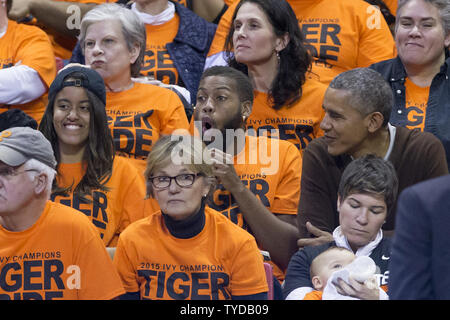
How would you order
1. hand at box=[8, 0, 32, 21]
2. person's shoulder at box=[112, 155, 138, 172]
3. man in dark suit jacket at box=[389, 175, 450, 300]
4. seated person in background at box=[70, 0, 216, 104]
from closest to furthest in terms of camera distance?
man in dark suit jacket at box=[389, 175, 450, 300] < person's shoulder at box=[112, 155, 138, 172] < seated person in background at box=[70, 0, 216, 104] < hand at box=[8, 0, 32, 21]

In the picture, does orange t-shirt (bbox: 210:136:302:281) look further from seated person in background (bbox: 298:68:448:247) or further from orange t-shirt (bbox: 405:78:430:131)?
orange t-shirt (bbox: 405:78:430:131)

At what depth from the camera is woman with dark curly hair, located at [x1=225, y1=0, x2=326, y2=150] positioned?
13.1 ft

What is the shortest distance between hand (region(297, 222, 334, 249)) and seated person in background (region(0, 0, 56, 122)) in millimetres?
1679

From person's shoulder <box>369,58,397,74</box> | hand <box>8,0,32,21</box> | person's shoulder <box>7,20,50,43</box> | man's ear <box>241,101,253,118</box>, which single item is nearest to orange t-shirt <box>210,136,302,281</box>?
man's ear <box>241,101,253,118</box>

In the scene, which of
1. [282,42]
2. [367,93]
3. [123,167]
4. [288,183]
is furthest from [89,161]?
[282,42]

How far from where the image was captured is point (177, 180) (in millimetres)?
2996

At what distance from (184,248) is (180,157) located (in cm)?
35

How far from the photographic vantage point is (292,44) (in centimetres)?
422

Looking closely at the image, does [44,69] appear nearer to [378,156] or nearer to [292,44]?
[292,44]

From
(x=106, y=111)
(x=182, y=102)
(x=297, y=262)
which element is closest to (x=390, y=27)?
(x=182, y=102)

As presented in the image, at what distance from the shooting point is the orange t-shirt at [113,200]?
11.0 ft

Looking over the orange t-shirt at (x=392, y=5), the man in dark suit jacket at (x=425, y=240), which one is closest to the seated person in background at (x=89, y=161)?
the man in dark suit jacket at (x=425, y=240)
